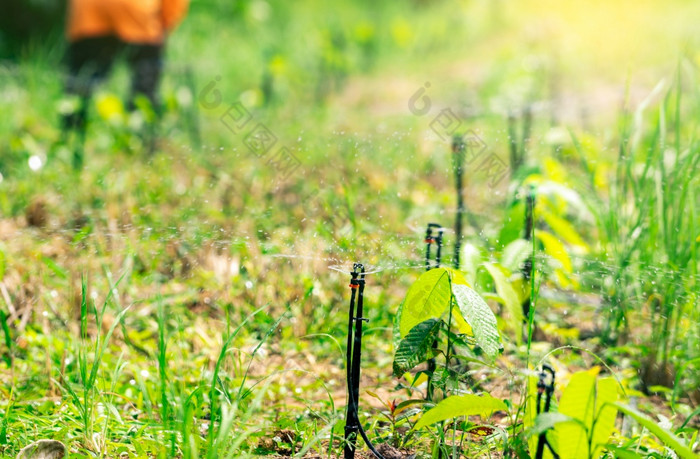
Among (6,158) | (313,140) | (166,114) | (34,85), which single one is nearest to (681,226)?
(313,140)

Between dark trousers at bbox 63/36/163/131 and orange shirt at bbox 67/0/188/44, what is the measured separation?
6 centimetres

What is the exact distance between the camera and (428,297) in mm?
1313

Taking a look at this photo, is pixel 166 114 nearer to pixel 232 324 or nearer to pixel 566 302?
pixel 232 324

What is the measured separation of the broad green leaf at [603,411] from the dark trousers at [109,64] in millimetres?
3826

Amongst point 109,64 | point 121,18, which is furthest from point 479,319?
point 109,64

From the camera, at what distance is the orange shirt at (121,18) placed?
14.0ft

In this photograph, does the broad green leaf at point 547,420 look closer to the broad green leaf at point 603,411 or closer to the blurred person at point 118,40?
the broad green leaf at point 603,411

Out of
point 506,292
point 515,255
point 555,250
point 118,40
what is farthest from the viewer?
point 118,40

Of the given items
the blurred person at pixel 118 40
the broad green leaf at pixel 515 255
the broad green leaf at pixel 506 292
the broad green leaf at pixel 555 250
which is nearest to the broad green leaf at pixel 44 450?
the broad green leaf at pixel 506 292

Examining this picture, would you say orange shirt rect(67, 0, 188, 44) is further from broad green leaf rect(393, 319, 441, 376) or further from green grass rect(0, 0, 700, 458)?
broad green leaf rect(393, 319, 441, 376)

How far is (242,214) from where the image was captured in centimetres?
301

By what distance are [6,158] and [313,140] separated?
62.6 inches

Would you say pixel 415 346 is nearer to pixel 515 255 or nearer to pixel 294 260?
pixel 515 255

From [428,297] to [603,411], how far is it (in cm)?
35
